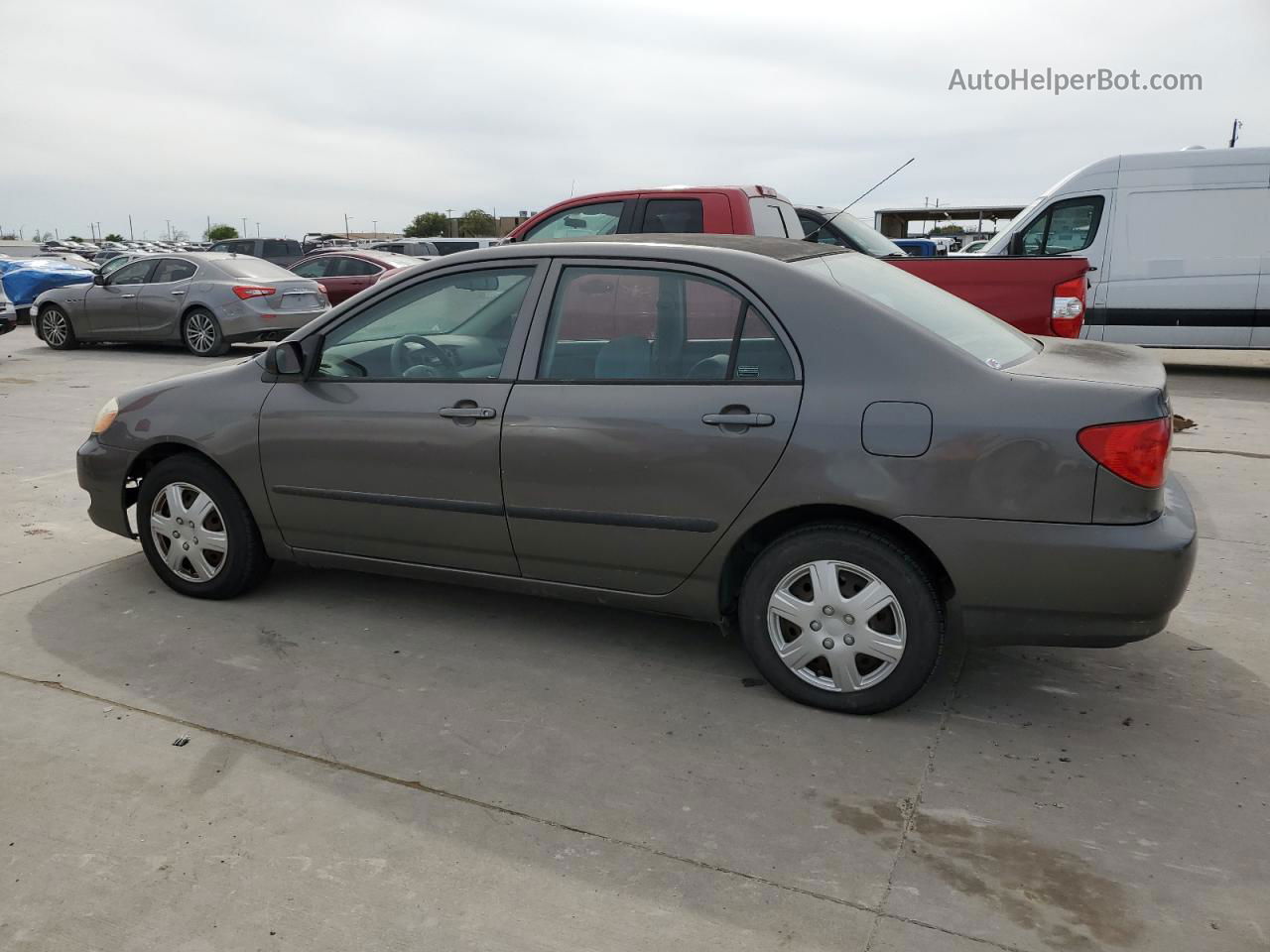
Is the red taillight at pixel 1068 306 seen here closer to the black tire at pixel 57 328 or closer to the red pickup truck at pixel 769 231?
the red pickup truck at pixel 769 231

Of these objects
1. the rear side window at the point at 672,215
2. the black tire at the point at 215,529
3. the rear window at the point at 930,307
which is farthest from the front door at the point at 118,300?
the rear window at the point at 930,307

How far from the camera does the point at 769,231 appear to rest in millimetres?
7766

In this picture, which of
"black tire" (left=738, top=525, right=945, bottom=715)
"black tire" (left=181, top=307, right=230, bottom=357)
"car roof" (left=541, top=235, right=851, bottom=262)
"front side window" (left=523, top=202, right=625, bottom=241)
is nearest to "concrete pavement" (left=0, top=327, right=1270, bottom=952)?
"black tire" (left=738, top=525, right=945, bottom=715)

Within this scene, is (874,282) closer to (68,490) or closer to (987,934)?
(987,934)

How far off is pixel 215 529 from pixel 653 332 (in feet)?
7.09

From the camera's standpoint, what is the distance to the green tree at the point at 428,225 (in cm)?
8086

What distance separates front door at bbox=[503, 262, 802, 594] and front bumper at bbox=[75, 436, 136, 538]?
2.01 m

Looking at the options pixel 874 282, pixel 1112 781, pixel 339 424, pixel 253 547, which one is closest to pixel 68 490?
pixel 253 547

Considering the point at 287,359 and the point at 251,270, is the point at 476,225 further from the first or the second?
the point at 287,359

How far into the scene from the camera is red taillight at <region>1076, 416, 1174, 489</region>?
3.09m

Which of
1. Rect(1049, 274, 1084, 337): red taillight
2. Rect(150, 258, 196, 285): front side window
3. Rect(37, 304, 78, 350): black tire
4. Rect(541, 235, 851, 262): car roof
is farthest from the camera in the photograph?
Rect(37, 304, 78, 350): black tire

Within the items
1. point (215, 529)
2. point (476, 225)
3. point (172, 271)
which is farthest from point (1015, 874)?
point (476, 225)

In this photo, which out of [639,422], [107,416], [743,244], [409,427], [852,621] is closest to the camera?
[852,621]

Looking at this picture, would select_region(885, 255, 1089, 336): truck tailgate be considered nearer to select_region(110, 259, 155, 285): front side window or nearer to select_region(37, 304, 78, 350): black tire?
select_region(110, 259, 155, 285): front side window
